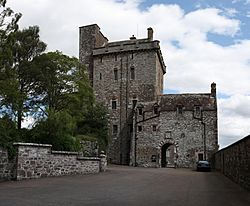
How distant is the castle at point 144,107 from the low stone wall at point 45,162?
74.5ft

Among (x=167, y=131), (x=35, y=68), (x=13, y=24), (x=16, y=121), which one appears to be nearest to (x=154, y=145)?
(x=167, y=131)

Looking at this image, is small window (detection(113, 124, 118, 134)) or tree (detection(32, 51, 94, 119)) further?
small window (detection(113, 124, 118, 134))

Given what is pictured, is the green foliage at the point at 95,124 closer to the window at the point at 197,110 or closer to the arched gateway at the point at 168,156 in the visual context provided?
the arched gateway at the point at 168,156

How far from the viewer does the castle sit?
146 feet

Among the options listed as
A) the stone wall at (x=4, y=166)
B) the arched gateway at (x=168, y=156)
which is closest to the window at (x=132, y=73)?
the arched gateway at (x=168, y=156)

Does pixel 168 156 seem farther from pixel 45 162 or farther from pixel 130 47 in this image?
pixel 45 162

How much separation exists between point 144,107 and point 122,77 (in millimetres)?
6712

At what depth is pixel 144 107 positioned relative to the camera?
156 ft

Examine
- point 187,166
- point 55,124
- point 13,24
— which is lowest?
point 187,166

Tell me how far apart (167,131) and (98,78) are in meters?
14.4

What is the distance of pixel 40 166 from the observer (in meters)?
19.1

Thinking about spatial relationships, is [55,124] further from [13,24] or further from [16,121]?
[13,24]

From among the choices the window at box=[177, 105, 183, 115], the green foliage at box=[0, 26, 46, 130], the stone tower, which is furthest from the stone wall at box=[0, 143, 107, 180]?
the stone tower

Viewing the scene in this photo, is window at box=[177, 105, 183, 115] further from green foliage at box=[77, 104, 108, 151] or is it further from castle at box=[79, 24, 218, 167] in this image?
green foliage at box=[77, 104, 108, 151]
